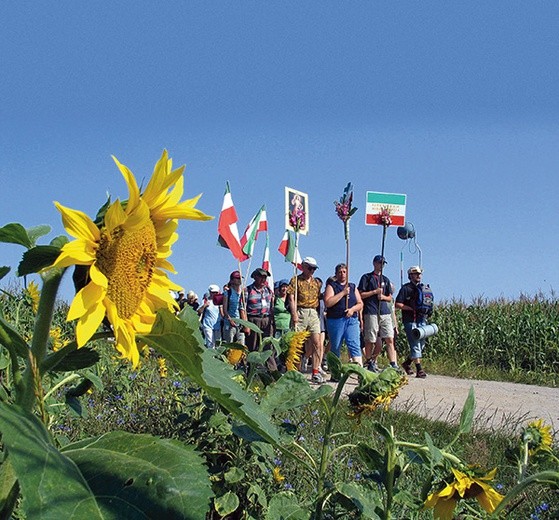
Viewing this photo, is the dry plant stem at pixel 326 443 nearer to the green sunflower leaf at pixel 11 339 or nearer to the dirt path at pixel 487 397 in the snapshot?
the green sunflower leaf at pixel 11 339

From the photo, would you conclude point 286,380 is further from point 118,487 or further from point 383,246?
point 383,246

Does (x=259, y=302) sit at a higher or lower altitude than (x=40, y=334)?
higher

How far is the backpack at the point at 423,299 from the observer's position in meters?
13.0

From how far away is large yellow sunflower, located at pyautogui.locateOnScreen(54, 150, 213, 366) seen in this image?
3.76ft

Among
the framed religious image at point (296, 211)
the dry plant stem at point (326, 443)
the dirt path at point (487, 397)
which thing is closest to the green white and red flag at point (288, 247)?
the framed religious image at point (296, 211)

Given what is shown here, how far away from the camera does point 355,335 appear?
37.6ft

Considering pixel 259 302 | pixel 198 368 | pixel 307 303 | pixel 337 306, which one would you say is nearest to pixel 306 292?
pixel 307 303

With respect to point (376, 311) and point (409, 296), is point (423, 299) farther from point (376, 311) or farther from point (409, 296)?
point (376, 311)

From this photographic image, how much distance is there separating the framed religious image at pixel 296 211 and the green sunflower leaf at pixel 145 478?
34.3 ft

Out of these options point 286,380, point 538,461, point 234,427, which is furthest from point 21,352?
point 538,461

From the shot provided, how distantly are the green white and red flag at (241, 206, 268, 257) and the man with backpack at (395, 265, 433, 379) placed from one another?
9.13 ft

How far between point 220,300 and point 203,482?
566 inches

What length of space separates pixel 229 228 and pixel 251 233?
1.19 metres

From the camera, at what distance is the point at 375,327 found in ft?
41.2
